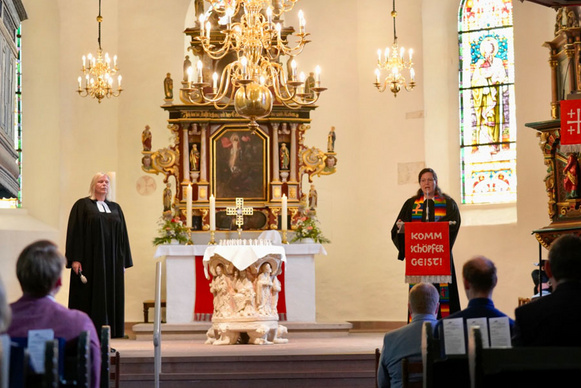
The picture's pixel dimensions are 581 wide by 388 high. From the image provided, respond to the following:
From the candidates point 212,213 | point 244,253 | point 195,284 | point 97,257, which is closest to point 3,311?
point 97,257

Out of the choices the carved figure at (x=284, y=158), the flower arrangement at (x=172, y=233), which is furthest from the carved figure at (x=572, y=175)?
the flower arrangement at (x=172, y=233)

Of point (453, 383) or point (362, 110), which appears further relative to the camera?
point (362, 110)

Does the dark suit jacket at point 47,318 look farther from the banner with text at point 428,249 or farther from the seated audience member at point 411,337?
the banner with text at point 428,249

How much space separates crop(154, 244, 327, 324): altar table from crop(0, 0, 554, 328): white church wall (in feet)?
8.95

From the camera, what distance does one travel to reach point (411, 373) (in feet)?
16.2

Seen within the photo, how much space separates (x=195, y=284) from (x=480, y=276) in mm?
7985

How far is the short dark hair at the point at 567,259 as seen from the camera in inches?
177

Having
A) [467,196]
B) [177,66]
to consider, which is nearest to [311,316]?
[467,196]

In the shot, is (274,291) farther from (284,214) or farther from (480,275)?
(480,275)

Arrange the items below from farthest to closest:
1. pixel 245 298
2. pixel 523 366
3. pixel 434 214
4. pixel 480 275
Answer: pixel 245 298
pixel 434 214
pixel 480 275
pixel 523 366

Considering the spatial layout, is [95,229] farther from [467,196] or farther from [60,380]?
[467,196]

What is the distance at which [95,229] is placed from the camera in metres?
8.81

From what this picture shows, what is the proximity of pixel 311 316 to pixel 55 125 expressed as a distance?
5315 millimetres

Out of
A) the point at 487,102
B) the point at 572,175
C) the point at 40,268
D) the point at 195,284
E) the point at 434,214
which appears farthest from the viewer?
the point at 487,102
